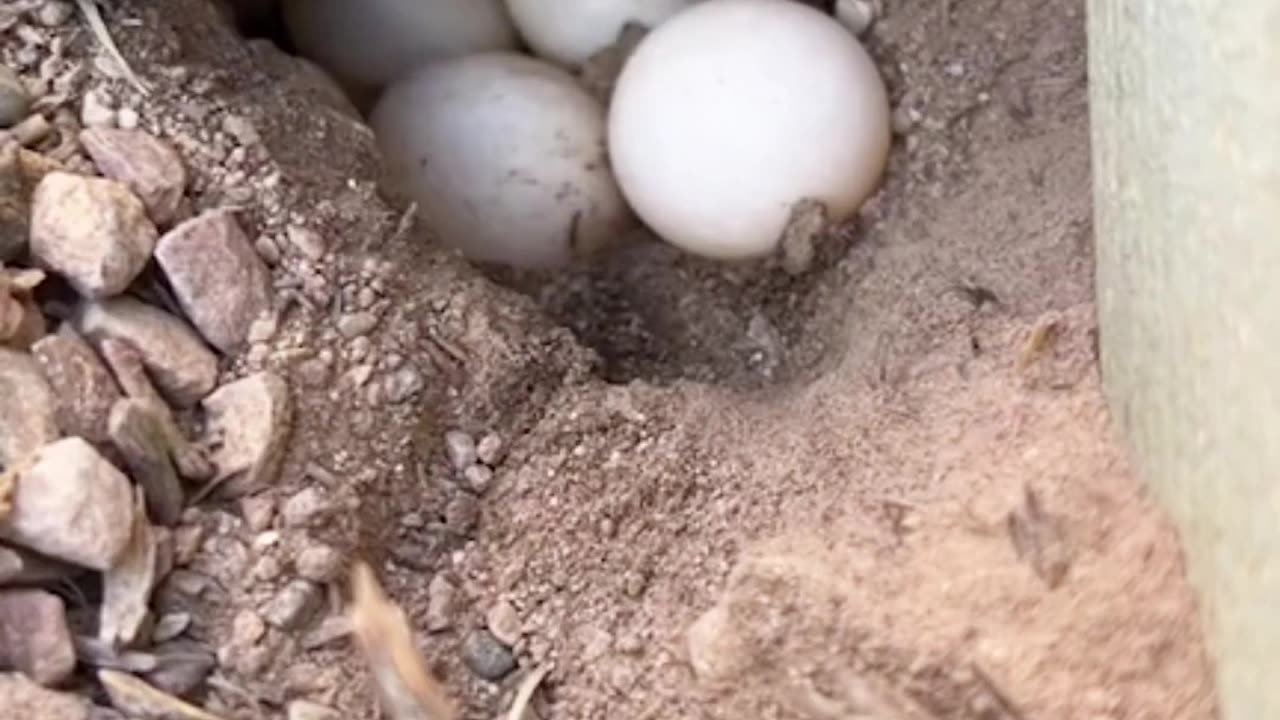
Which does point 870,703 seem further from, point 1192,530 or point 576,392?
point 576,392

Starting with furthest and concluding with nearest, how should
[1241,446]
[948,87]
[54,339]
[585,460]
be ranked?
[948,87]
[585,460]
[54,339]
[1241,446]

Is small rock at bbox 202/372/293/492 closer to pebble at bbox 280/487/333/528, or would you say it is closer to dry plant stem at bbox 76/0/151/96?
pebble at bbox 280/487/333/528

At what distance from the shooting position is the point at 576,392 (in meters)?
1.47

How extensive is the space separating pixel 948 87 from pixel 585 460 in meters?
0.45

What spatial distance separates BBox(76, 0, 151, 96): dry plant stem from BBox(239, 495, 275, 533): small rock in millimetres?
291

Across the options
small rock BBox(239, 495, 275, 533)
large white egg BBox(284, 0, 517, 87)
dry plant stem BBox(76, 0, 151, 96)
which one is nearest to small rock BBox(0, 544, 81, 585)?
small rock BBox(239, 495, 275, 533)

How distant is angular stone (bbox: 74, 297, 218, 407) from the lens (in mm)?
1312

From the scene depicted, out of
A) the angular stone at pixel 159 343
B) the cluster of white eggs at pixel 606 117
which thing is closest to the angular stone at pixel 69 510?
the angular stone at pixel 159 343

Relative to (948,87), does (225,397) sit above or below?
above

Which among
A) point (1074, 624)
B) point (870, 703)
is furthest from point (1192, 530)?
point (870, 703)

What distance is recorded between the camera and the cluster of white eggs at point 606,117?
1.55m

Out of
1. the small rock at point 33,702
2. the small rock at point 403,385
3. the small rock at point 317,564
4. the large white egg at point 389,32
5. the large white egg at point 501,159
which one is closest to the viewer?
the small rock at point 33,702

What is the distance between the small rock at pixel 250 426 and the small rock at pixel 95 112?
0.20 metres

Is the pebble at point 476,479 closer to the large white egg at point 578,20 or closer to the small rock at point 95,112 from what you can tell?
the small rock at point 95,112
